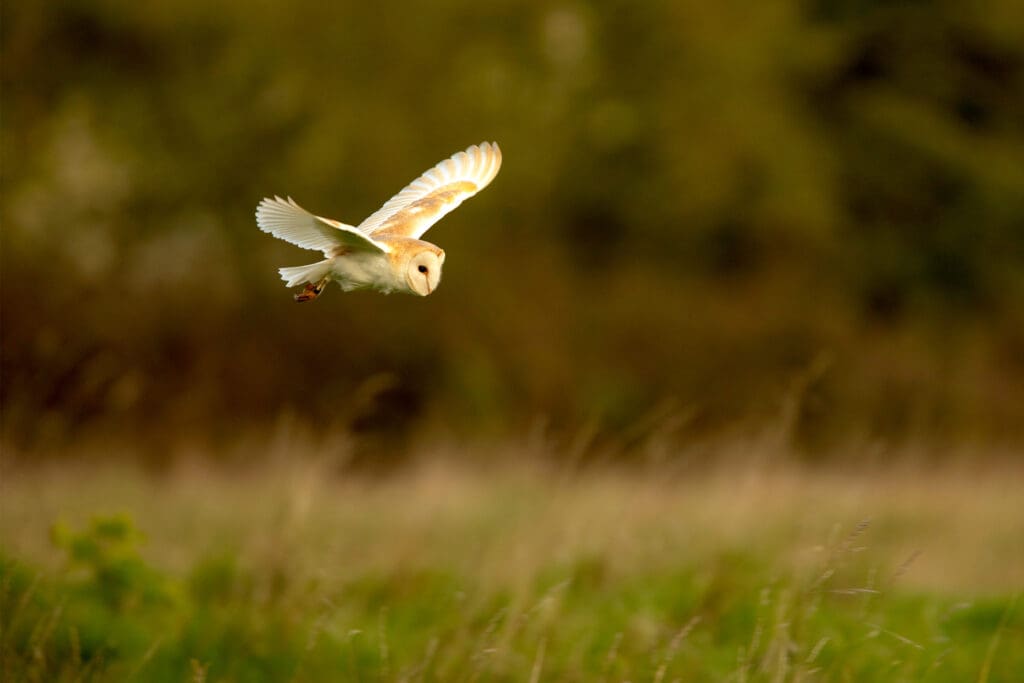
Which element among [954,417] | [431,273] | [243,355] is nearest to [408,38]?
[243,355]

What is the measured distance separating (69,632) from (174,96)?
11.0 metres

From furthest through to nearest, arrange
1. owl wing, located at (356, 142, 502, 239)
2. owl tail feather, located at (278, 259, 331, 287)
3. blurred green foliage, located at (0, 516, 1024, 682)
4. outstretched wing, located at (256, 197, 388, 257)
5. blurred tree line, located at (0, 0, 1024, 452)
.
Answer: blurred tree line, located at (0, 0, 1024, 452)
blurred green foliage, located at (0, 516, 1024, 682)
owl wing, located at (356, 142, 502, 239)
owl tail feather, located at (278, 259, 331, 287)
outstretched wing, located at (256, 197, 388, 257)

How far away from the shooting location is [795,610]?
13.1ft

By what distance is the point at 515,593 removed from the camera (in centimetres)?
464

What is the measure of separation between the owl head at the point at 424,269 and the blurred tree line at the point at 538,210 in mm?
6637

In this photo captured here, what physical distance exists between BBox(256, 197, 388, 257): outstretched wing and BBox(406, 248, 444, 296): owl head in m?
0.07

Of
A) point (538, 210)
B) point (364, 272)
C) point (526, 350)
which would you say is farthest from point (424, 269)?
point (538, 210)

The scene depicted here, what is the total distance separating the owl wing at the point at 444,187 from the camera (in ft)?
10.4

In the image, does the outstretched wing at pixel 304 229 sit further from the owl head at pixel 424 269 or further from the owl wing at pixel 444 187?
the owl wing at pixel 444 187

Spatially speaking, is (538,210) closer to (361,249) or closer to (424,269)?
(361,249)

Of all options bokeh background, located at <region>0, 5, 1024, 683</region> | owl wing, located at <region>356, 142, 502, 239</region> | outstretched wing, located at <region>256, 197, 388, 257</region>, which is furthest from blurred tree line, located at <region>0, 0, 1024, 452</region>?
outstretched wing, located at <region>256, 197, 388, 257</region>

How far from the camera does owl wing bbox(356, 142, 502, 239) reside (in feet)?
10.4

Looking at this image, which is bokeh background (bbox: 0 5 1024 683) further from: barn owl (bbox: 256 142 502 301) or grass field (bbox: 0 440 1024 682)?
barn owl (bbox: 256 142 502 301)

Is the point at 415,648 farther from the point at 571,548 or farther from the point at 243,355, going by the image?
the point at 243,355
